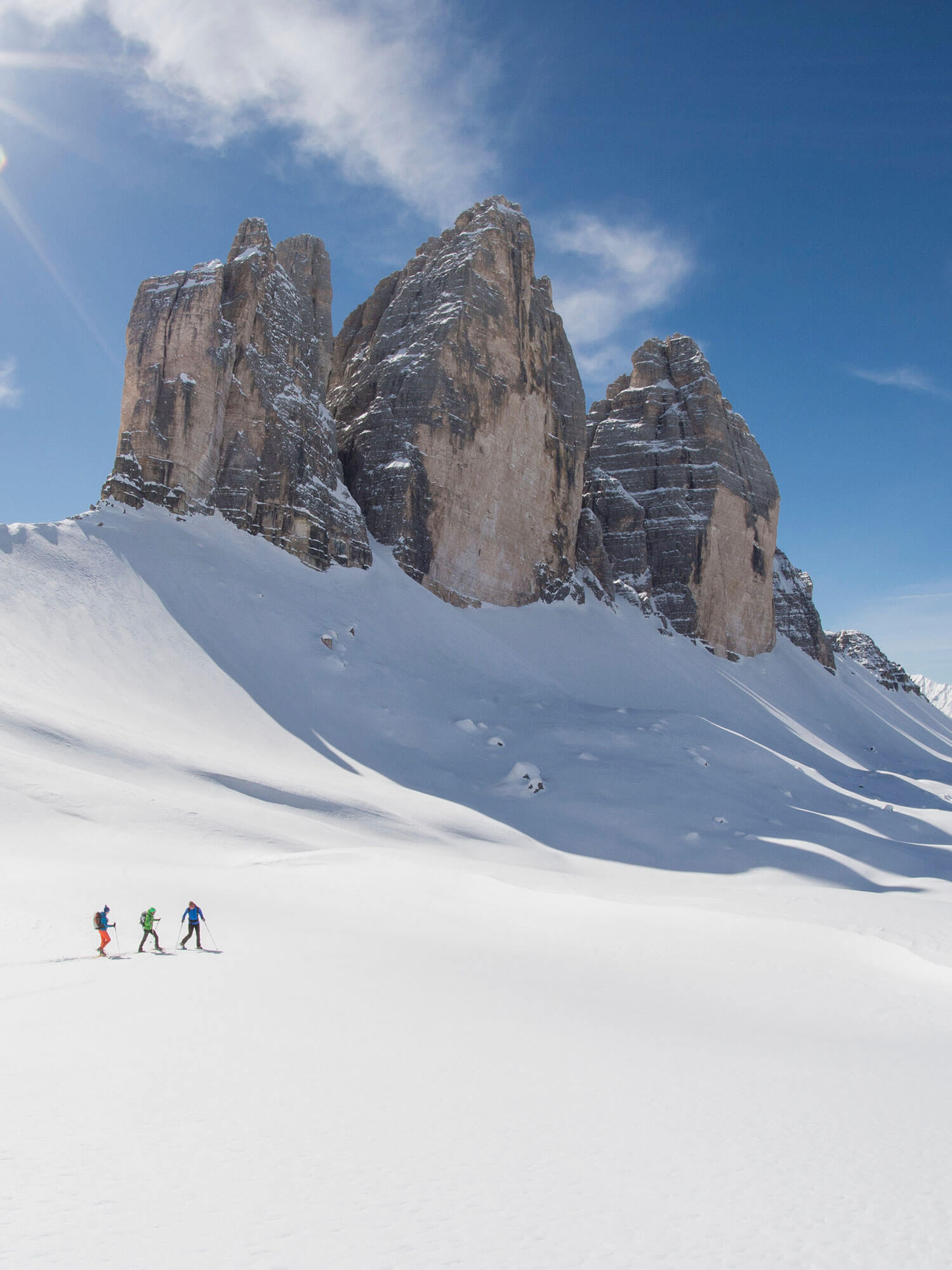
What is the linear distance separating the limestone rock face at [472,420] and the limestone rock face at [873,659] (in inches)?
2346

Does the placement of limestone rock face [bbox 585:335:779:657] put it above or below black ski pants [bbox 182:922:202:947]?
above

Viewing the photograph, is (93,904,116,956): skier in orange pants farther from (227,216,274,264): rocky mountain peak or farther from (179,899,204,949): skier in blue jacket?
(227,216,274,264): rocky mountain peak

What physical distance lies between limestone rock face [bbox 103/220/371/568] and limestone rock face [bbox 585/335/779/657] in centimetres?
3058

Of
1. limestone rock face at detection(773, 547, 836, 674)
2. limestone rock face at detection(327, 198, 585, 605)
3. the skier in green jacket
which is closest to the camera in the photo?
the skier in green jacket

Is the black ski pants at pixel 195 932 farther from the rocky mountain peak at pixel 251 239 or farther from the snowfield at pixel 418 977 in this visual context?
the rocky mountain peak at pixel 251 239

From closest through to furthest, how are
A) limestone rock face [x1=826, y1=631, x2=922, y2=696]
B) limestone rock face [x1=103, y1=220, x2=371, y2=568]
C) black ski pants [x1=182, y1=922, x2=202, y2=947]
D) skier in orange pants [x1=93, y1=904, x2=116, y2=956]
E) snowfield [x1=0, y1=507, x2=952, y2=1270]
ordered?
snowfield [x1=0, y1=507, x2=952, y2=1270]
skier in orange pants [x1=93, y1=904, x2=116, y2=956]
black ski pants [x1=182, y1=922, x2=202, y2=947]
limestone rock face [x1=103, y1=220, x2=371, y2=568]
limestone rock face [x1=826, y1=631, x2=922, y2=696]

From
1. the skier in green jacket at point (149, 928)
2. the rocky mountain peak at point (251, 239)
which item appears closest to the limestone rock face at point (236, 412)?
the rocky mountain peak at point (251, 239)

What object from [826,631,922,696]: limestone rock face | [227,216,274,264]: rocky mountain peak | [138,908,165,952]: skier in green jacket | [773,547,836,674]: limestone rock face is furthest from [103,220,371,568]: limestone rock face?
[826,631,922,696]: limestone rock face

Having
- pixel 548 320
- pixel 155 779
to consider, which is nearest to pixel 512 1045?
pixel 155 779

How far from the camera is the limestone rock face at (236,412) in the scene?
37875 millimetres

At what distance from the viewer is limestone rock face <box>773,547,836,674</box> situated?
83812mm

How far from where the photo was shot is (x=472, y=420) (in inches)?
1987

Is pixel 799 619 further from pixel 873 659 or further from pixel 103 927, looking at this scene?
pixel 103 927

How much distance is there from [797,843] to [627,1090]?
21.5 metres
